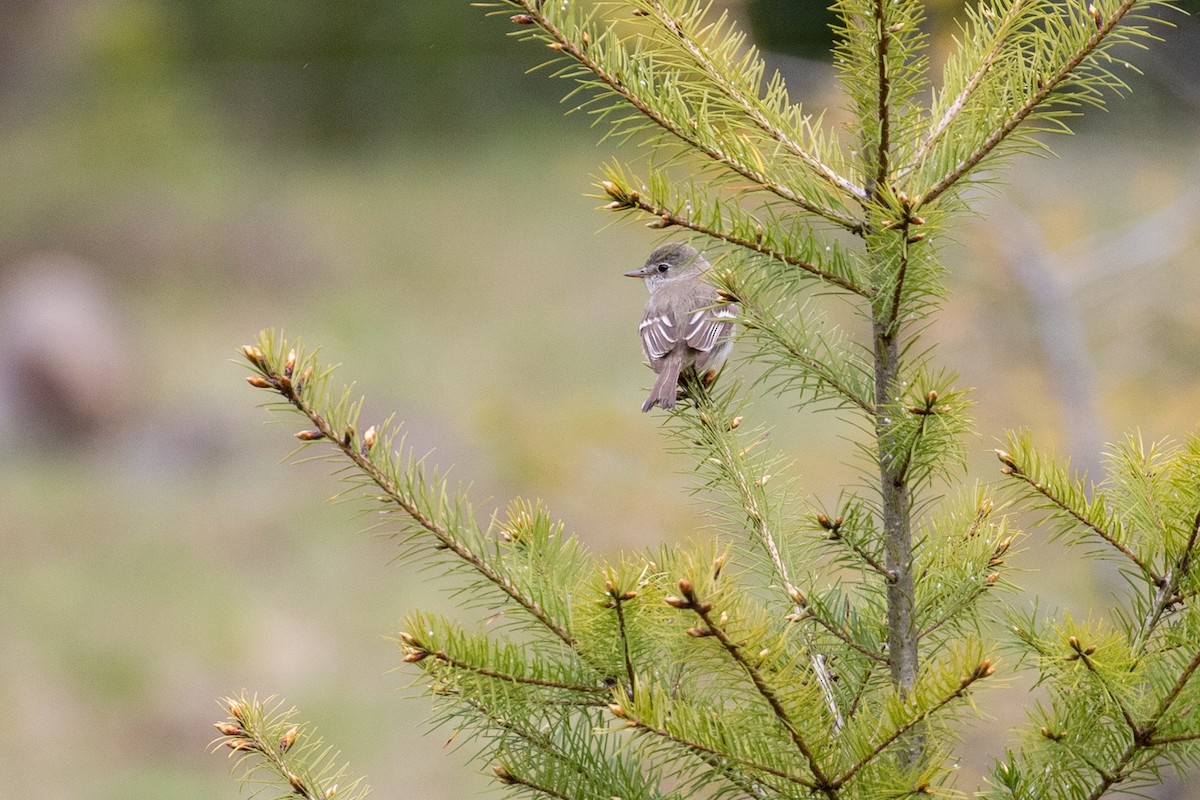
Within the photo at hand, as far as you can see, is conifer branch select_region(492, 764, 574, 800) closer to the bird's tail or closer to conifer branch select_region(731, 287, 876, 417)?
conifer branch select_region(731, 287, 876, 417)

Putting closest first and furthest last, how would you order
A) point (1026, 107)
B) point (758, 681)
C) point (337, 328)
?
point (758, 681), point (1026, 107), point (337, 328)

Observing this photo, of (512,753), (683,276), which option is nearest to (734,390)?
(512,753)

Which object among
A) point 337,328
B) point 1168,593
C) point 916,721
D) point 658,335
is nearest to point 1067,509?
point 1168,593

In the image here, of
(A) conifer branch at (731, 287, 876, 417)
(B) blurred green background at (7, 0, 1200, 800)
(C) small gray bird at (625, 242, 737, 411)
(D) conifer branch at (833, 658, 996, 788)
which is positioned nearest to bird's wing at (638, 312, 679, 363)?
(C) small gray bird at (625, 242, 737, 411)

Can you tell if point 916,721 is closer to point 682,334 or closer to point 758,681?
point 758,681

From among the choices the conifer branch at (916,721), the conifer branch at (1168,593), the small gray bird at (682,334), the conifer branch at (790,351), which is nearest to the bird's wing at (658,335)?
the small gray bird at (682,334)
